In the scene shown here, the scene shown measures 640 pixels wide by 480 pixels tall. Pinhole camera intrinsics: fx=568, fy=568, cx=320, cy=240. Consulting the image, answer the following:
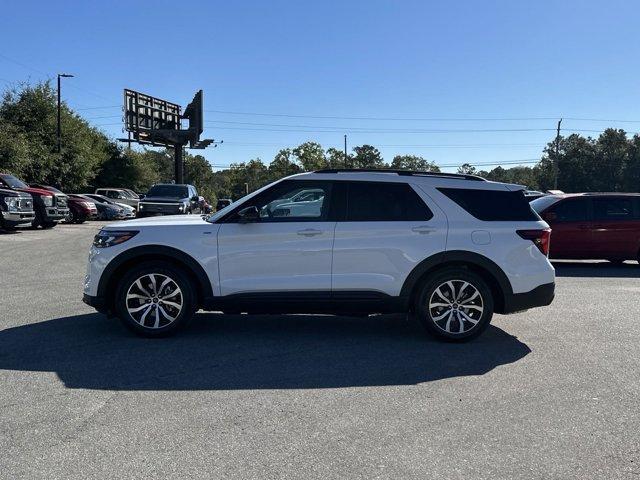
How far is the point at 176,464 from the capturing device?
331cm

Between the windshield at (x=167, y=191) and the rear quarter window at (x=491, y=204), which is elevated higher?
the windshield at (x=167, y=191)

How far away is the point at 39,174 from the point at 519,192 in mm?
34318

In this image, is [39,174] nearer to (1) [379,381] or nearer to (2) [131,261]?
(2) [131,261]

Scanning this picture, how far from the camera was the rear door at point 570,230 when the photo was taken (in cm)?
1191

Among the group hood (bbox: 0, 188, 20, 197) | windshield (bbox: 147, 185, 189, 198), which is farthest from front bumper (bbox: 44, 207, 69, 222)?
windshield (bbox: 147, 185, 189, 198)

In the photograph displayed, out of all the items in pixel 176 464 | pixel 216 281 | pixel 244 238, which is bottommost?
pixel 176 464

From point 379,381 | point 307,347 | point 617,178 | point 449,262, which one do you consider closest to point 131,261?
point 307,347

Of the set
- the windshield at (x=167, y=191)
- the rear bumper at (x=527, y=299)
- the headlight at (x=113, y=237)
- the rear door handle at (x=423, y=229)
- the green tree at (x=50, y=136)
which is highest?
the green tree at (x=50, y=136)

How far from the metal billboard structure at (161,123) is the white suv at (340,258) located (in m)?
41.0

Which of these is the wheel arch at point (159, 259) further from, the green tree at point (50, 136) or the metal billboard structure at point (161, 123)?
the metal billboard structure at point (161, 123)

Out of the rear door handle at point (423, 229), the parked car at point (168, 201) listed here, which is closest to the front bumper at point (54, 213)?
the parked car at point (168, 201)

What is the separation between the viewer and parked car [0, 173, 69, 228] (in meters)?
19.6

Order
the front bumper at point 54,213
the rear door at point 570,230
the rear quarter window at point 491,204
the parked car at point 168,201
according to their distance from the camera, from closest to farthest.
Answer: the rear quarter window at point 491,204, the rear door at point 570,230, the front bumper at point 54,213, the parked car at point 168,201

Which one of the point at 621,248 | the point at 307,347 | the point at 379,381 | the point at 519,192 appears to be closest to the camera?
the point at 379,381
